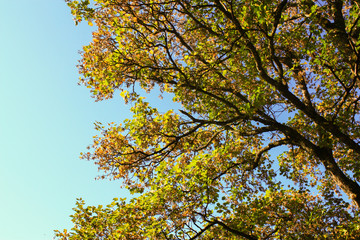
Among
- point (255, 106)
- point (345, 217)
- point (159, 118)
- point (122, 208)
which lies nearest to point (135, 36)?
point (159, 118)

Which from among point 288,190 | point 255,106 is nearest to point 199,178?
point 255,106

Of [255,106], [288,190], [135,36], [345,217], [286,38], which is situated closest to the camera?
[255,106]

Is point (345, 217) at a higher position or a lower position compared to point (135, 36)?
lower

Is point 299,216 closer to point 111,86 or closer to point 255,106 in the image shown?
point 255,106

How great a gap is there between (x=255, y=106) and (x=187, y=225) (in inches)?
212

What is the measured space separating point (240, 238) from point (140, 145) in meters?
6.65

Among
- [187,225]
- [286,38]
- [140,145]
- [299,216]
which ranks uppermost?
[286,38]

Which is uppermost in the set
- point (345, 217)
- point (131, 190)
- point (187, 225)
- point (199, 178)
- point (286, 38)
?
point (286, 38)

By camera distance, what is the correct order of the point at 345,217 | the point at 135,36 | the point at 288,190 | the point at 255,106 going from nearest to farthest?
the point at 255,106, the point at 345,217, the point at 135,36, the point at 288,190

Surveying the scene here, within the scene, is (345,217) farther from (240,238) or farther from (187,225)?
(187,225)

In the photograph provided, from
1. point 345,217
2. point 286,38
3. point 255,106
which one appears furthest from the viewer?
Result: point 286,38

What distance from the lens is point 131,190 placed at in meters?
11.7

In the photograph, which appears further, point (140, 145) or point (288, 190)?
point (288, 190)

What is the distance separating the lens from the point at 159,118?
1188 cm
